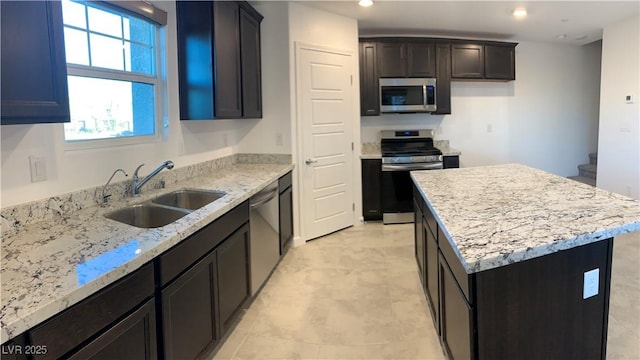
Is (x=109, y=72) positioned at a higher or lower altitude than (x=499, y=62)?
lower

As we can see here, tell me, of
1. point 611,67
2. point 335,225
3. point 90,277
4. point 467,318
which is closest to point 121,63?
point 90,277

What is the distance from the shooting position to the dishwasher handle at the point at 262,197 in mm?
2697

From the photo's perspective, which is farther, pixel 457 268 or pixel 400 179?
pixel 400 179

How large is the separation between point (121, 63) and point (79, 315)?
1827 mm

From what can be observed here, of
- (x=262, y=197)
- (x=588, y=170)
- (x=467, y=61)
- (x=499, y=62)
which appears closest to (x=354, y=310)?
(x=262, y=197)

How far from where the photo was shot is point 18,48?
4.28 ft

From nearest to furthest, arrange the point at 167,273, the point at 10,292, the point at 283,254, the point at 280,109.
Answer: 1. the point at 10,292
2. the point at 167,273
3. the point at 283,254
4. the point at 280,109

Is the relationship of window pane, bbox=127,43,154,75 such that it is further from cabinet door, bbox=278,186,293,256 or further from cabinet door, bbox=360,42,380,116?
cabinet door, bbox=360,42,380,116

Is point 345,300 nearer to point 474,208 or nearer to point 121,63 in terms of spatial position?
point 474,208

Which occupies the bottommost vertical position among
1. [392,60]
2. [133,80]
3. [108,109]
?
[108,109]

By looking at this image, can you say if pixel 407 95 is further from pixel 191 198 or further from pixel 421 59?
pixel 191 198

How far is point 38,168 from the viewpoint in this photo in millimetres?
1773

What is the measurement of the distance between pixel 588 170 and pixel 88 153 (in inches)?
282

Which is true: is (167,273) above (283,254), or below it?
above
